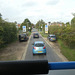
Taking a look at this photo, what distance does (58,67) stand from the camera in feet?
4.78

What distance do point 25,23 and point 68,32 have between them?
85.6 feet

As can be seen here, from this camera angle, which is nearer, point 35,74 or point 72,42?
point 35,74

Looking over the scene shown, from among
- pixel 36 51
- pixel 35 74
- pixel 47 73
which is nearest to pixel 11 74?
pixel 35 74

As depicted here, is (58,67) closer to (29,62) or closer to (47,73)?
(47,73)

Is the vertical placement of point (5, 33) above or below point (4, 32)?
below

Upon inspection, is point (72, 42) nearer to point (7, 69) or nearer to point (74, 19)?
point (74, 19)

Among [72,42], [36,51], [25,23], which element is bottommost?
[36,51]

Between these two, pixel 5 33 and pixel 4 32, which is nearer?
pixel 4 32

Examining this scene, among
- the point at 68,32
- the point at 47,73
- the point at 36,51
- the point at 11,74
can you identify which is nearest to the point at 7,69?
the point at 11,74

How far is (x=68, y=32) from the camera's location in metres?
8.41

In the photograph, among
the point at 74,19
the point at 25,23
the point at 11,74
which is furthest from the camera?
the point at 25,23

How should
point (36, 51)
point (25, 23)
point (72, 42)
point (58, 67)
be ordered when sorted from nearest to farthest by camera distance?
point (58, 67), point (36, 51), point (72, 42), point (25, 23)

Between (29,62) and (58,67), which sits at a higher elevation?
(29,62)

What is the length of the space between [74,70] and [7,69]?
44.4 inches
